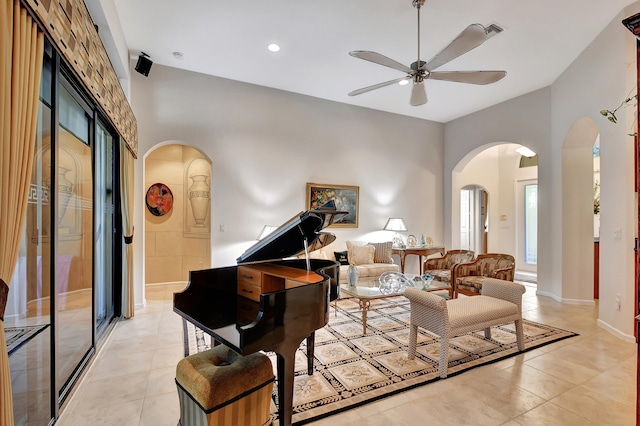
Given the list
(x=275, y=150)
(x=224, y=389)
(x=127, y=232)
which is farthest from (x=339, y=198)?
(x=224, y=389)

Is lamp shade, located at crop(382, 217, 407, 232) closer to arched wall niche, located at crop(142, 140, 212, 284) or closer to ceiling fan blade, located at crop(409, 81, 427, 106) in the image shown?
ceiling fan blade, located at crop(409, 81, 427, 106)

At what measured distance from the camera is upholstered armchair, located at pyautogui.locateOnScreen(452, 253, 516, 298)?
445 centimetres

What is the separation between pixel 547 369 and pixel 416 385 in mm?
1268

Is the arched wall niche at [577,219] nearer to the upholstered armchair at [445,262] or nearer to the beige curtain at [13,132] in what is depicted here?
the upholstered armchair at [445,262]

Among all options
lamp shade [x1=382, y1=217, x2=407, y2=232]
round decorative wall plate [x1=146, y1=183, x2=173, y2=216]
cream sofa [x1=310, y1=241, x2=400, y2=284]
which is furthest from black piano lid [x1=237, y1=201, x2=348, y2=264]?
round decorative wall plate [x1=146, y1=183, x2=173, y2=216]

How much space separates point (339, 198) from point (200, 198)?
115 inches

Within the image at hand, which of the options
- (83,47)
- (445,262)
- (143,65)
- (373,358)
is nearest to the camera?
(83,47)

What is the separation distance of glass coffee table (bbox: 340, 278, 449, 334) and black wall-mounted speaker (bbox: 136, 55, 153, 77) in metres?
4.17

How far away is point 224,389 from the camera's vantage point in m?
1.60

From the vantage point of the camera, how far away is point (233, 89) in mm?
5242

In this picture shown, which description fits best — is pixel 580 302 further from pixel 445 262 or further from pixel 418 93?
pixel 418 93

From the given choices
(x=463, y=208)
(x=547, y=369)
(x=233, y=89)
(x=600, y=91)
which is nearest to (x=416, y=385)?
(x=547, y=369)

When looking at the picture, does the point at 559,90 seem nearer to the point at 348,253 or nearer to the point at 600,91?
the point at 600,91

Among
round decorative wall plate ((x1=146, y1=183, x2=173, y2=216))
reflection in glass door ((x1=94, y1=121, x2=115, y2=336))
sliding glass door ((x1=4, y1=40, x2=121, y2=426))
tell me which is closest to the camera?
sliding glass door ((x1=4, y1=40, x2=121, y2=426))
